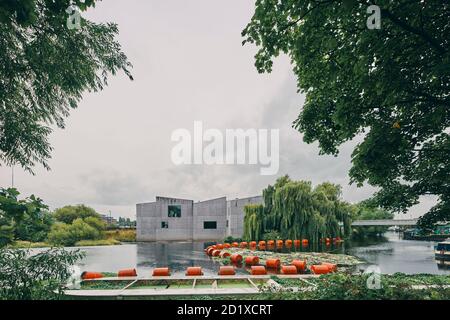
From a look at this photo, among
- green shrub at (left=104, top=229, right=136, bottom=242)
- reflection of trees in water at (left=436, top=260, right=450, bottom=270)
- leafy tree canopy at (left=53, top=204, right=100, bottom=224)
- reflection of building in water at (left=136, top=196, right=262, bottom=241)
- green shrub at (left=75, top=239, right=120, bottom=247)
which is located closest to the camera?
reflection of trees in water at (left=436, top=260, right=450, bottom=270)

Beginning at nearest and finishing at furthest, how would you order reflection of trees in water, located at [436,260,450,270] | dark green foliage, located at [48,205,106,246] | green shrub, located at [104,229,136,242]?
reflection of trees in water, located at [436,260,450,270] < dark green foliage, located at [48,205,106,246] < green shrub, located at [104,229,136,242]

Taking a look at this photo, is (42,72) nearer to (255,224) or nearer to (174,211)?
(255,224)

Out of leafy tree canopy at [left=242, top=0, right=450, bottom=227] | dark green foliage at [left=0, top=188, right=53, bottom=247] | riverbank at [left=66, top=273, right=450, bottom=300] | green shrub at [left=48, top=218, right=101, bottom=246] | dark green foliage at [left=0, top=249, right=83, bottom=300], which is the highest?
leafy tree canopy at [left=242, top=0, right=450, bottom=227]

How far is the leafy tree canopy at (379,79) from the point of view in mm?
6121

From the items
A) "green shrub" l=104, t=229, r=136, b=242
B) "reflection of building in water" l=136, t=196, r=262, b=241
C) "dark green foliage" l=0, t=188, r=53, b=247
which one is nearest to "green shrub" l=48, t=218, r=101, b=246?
"green shrub" l=104, t=229, r=136, b=242

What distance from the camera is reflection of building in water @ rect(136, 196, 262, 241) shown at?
140 feet

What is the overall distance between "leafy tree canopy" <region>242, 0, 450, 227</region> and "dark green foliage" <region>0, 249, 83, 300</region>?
249 inches

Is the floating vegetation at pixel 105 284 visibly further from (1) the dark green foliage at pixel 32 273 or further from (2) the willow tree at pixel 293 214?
(2) the willow tree at pixel 293 214

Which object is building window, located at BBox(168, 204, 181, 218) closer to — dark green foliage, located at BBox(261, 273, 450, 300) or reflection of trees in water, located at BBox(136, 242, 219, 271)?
reflection of trees in water, located at BBox(136, 242, 219, 271)

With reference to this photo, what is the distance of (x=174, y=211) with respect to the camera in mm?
43500

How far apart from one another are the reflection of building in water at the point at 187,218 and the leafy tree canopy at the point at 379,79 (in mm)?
34236
